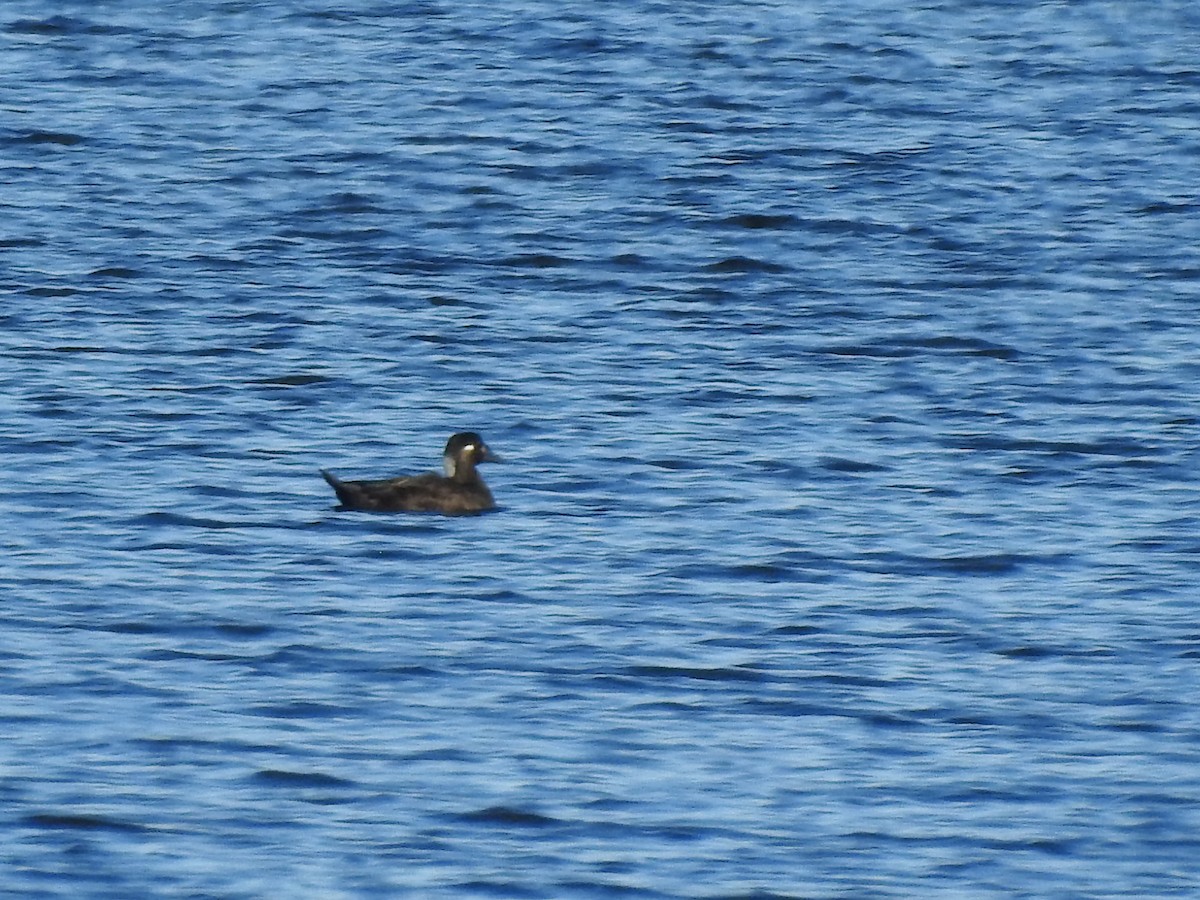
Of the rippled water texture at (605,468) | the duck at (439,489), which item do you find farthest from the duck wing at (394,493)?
the rippled water texture at (605,468)

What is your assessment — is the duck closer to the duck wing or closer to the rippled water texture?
the duck wing

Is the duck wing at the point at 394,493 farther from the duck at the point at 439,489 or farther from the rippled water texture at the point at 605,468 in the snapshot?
the rippled water texture at the point at 605,468

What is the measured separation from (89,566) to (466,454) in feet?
8.04

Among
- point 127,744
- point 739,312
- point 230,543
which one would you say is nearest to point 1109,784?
point 127,744

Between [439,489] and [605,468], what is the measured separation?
3.83 feet

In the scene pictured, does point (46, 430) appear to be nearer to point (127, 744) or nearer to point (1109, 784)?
point (127, 744)

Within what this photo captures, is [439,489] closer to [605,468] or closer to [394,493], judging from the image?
[394,493]

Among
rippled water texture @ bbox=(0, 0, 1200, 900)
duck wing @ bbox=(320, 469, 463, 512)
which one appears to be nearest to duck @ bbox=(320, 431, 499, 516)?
duck wing @ bbox=(320, 469, 463, 512)

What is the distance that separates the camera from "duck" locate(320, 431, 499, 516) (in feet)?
48.5

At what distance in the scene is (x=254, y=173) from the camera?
24.8 m

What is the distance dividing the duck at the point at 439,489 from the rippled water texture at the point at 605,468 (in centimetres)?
17

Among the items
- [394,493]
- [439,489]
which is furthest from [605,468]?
[394,493]

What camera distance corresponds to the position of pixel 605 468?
1584 cm

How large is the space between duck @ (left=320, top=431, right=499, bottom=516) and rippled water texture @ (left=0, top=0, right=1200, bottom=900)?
0.56ft
